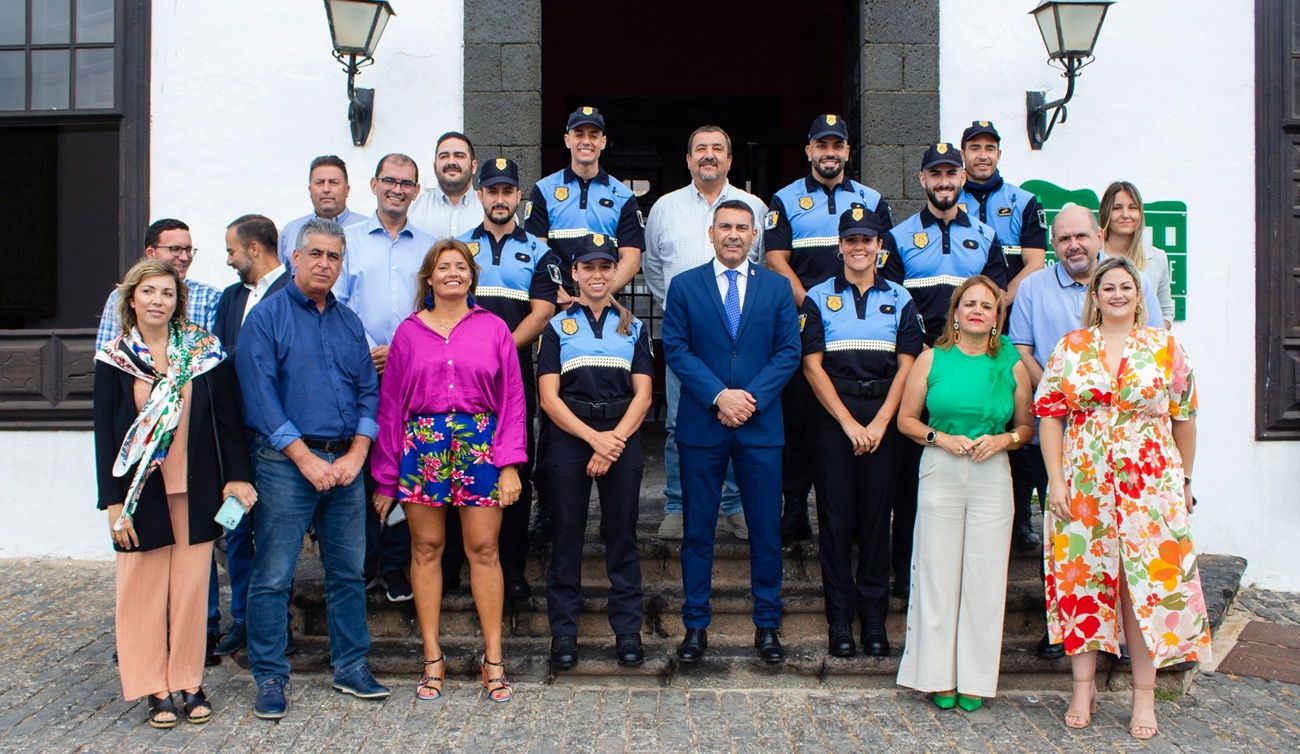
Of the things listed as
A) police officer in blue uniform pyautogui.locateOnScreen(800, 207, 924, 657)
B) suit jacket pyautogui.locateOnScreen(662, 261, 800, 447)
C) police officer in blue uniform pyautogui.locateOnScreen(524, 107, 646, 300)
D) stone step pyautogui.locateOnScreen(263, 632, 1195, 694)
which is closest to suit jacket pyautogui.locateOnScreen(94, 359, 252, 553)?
stone step pyautogui.locateOnScreen(263, 632, 1195, 694)

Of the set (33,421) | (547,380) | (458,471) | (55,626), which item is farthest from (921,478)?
(33,421)

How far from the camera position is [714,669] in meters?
4.63

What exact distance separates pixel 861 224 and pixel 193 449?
2.81 metres

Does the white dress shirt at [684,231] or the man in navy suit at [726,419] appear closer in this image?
the man in navy suit at [726,419]

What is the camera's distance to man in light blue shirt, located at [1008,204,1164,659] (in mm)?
4570

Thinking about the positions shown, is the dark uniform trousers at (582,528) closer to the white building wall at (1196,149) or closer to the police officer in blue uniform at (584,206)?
the police officer in blue uniform at (584,206)

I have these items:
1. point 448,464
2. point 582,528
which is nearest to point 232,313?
point 448,464

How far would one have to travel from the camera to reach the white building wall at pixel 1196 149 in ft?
21.0

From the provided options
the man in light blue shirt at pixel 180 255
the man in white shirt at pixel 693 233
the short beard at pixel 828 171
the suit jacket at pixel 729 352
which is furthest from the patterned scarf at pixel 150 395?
the short beard at pixel 828 171

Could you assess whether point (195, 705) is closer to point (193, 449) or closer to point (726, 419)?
point (193, 449)

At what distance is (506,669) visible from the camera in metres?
4.58

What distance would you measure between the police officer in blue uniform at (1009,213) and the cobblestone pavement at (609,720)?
3.40ft

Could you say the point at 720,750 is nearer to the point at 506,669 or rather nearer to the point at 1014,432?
the point at 506,669

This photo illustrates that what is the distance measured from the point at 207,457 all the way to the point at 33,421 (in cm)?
298
